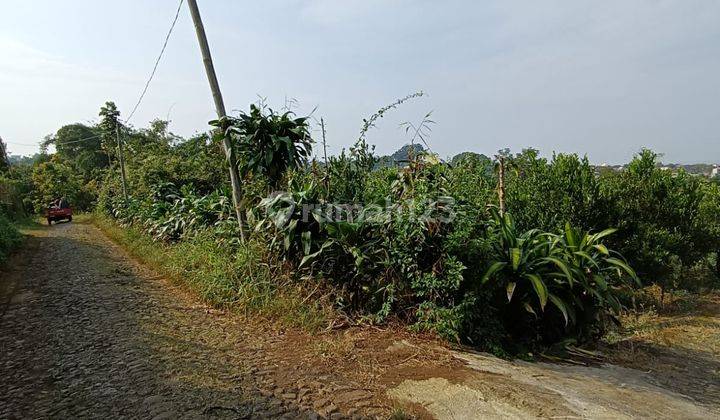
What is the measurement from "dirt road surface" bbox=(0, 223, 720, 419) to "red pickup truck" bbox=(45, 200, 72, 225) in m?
17.6

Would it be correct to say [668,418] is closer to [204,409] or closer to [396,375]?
[396,375]

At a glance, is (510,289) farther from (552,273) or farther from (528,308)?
(552,273)

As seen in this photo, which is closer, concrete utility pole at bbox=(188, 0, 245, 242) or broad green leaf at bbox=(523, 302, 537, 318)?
broad green leaf at bbox=(523, 302, 537, 318)

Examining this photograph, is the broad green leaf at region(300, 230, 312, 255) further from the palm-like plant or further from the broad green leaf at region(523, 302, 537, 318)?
the broad green leaf at region(523, 302, 537, 318)

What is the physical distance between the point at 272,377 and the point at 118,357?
4.64 feet

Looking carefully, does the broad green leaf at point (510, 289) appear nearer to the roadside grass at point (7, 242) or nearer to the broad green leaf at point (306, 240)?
the broad green leaf at point (306, 240)

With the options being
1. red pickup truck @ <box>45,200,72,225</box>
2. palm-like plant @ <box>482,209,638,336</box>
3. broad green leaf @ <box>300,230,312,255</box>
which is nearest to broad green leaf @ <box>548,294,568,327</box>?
palm-like plant @ <box>482,209,638,336</box>

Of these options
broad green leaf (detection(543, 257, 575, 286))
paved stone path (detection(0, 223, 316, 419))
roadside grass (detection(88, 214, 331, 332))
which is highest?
broad green leaf (detection(543, 257, 575, 286))

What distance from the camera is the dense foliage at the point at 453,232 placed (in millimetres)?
3541

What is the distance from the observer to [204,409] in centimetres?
247

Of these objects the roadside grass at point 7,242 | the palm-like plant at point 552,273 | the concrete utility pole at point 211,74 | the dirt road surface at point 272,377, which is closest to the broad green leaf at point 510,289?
the palm-like plant at point 552,273

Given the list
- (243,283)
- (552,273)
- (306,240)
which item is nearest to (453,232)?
(552,273)

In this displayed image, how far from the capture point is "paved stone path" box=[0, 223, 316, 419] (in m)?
2.53

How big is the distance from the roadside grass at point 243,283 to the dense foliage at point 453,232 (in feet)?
0.13
